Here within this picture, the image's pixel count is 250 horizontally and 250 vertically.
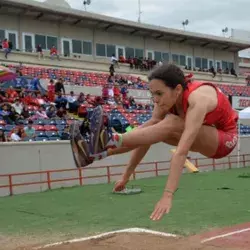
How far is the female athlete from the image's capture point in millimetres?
4320

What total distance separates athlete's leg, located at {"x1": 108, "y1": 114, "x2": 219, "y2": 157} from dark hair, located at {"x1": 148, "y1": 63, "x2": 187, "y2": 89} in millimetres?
422

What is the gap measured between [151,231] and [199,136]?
188 inches

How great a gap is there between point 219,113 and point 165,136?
1.85ft

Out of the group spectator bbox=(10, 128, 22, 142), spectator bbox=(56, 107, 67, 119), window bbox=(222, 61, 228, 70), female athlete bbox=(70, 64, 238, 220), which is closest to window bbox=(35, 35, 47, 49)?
spectator bbox=(56, 107, 67, 119)

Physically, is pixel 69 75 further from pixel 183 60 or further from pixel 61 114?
pixel 183 60

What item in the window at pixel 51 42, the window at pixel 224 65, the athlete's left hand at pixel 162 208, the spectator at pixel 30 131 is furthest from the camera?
the window at pixel 224 65

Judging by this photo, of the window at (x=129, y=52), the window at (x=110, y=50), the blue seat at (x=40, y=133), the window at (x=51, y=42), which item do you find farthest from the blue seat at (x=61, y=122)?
the window at (x=129, y=52)

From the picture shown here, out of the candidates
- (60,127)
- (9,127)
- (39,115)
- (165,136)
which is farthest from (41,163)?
(165,136)

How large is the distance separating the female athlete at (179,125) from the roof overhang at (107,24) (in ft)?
85.2

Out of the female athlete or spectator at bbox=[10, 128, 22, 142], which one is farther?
spectator at bbox=[10, 128, 22, 142]

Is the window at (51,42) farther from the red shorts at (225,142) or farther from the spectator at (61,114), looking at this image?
the red shorts at (225,142)

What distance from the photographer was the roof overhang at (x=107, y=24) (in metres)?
30.4

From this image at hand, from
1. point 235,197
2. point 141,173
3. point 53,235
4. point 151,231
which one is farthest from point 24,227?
point 141,173

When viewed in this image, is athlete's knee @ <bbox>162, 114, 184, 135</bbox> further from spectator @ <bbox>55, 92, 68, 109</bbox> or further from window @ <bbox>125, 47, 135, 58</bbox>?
window @ <bbox>125, 47, 135, 58</bbox>
